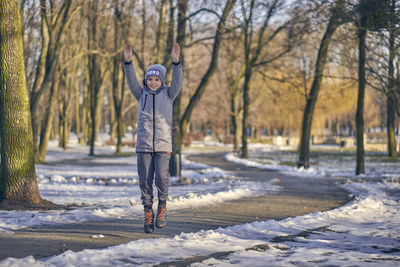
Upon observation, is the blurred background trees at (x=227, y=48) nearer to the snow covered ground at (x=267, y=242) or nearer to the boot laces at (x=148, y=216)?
the snow covered ground at (x=267, y=242)

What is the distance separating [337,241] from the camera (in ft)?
20.1

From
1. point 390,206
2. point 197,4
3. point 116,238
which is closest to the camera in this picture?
point 116,238

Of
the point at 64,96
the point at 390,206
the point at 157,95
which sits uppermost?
the point at 64,96

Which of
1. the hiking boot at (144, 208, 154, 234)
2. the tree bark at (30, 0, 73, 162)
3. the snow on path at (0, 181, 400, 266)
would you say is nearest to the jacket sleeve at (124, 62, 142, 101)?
the hiking boot at (144, 208, 154, 234)

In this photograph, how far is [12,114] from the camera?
29.1ft

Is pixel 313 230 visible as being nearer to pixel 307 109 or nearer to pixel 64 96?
pixel 307 109

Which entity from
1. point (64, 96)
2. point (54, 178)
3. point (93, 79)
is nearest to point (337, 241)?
point (54, 178)

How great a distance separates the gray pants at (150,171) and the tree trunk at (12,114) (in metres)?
3.59

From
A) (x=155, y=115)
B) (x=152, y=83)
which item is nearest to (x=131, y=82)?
(x=152, y=83)

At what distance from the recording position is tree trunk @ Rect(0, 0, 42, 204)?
8.83 metres

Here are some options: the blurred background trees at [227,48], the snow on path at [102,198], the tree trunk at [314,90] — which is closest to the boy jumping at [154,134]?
the snow on path at [102,198]

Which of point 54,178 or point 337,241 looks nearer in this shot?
point 337,241

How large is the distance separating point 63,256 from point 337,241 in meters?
3.40

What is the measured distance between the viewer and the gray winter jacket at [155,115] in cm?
622
